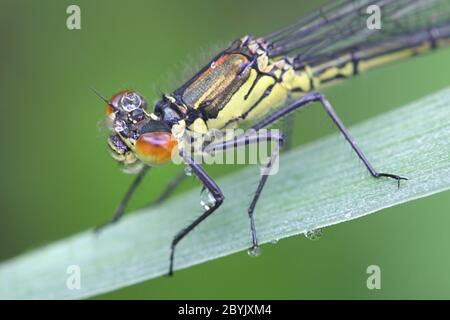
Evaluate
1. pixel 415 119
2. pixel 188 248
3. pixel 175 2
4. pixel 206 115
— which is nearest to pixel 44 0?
pixel 175 2

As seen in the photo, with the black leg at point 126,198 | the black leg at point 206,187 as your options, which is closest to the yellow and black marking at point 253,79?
the black leg at point 206,187

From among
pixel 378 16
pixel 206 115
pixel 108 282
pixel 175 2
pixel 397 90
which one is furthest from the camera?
pixel 175 2

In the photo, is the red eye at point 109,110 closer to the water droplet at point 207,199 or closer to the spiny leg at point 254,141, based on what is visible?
the spiny leg at point 254,141

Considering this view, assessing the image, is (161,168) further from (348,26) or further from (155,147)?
(348,26)

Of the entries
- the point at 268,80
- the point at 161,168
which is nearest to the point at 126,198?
the point at 161,168

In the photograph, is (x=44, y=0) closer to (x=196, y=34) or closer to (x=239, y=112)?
(x=196, y=34)

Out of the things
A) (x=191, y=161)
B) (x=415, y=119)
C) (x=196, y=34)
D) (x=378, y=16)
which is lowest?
(x=191, y=161)

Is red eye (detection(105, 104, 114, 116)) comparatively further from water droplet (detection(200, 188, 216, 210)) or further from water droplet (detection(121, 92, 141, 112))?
water droplet (detection(200, 188, 216, 210))
